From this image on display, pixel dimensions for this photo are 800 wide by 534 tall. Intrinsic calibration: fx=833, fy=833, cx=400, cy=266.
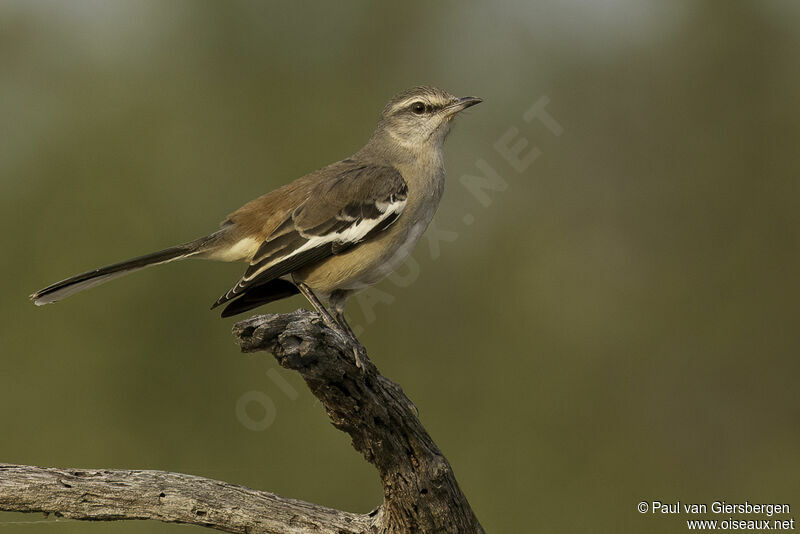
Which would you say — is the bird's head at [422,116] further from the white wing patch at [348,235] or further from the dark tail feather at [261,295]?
the dark tail feather at [261,295]

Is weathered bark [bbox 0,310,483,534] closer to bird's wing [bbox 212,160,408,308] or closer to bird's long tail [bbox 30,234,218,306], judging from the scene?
bird's wing [bbox 212,160,408,308]

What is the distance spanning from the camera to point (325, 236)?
5816mm

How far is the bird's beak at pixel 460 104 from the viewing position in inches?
265

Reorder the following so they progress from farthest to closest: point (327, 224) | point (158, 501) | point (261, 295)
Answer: point (261, 295)
point (327, 224)
point (158, 501)

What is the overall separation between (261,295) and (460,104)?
2.24 meters

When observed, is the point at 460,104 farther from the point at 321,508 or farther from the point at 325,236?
the point at 321,508

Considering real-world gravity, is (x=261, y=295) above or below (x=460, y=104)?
below

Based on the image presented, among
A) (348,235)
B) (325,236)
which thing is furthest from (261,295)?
(348,235)

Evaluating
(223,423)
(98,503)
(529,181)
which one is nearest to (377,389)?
(98,503)

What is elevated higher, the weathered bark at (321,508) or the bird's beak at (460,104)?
the bird's beak at (460,104)

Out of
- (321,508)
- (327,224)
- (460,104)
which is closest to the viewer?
(321,508)

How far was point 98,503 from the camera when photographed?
16.2ft

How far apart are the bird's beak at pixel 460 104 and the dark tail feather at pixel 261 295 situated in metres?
1.95

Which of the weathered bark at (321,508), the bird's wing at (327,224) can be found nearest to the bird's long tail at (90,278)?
the bird's wing at (327,224)
